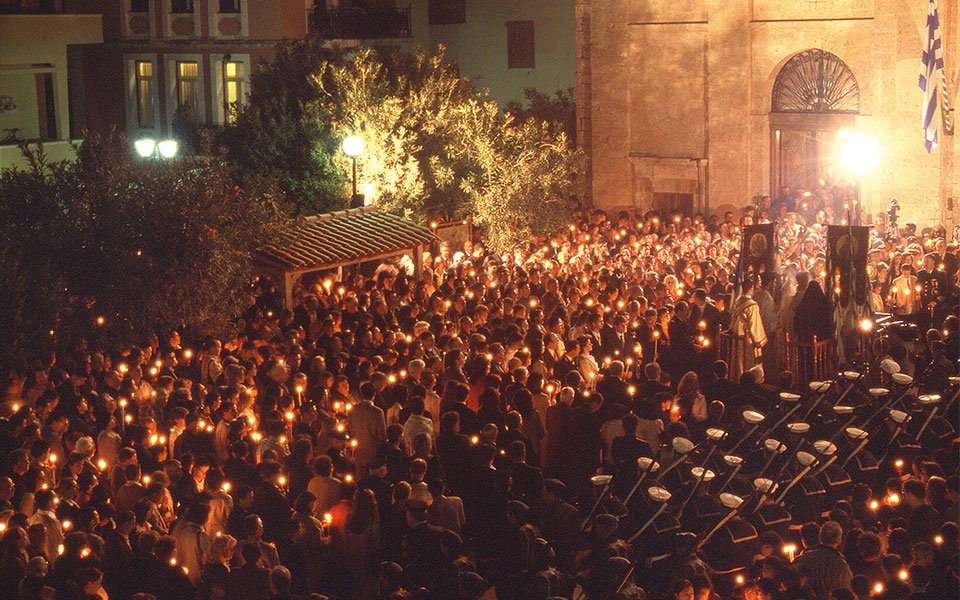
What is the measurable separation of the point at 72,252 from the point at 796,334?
31.8 feet

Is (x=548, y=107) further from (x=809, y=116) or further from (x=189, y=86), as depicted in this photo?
(x=189, y=86)

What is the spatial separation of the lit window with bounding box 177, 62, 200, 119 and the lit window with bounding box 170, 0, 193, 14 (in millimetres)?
1399

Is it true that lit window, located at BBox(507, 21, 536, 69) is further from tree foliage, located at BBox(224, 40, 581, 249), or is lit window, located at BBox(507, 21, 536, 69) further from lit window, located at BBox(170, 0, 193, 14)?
tree foliage, located at BBox(224, 40, 581, 249)

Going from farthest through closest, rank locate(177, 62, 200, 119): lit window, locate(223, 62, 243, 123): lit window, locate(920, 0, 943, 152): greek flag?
1. locate(177, 62, 200, 119): lit window
2. locate(223, 62, 243, 123): lit window
3. locate(920, 0, 943, 152): greek flag

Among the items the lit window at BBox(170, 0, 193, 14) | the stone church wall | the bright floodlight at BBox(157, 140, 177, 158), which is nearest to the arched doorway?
the stone church wall

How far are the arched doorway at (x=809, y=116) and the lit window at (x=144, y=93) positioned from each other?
56.1ft

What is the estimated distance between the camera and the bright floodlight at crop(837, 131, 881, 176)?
1196 inches

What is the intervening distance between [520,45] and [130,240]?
87.0 ft

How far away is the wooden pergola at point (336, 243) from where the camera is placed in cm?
2055

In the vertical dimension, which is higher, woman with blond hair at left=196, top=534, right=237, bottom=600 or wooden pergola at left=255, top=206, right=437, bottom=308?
wooden pergola at left=255, top=206, right=437, bottom=308

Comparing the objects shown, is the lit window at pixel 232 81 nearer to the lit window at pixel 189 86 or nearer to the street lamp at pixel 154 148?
the lit window at pixel 189 86

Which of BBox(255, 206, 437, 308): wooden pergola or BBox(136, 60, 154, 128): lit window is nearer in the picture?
BBox(255, 206, 437, 308): wooden pergola

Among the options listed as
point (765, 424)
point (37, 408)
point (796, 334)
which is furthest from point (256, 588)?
point (796, 334)

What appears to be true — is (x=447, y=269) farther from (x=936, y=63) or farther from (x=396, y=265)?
(x=936, y=63)
